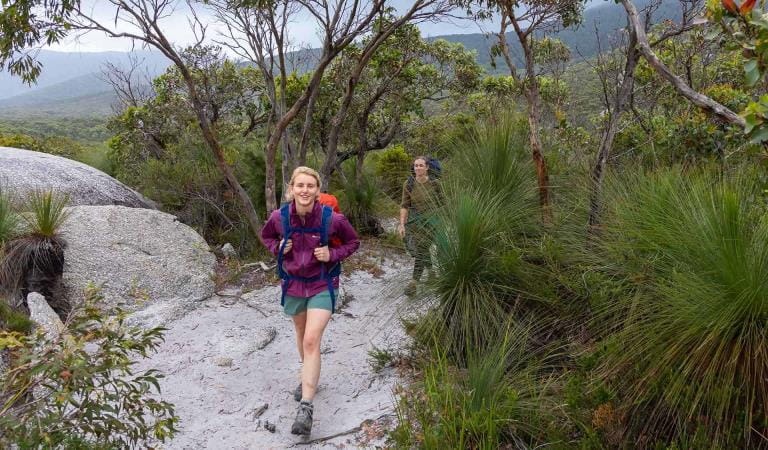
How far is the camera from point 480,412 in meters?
2.62

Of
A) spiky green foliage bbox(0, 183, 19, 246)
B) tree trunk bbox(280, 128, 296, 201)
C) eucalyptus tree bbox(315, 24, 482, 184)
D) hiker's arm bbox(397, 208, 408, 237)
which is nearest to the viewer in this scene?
hiker's arm bbox(397, 208, 408, 237)

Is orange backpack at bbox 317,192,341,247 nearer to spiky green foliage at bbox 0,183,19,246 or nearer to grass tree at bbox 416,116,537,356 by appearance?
grass tree at bbox 416,116,537,356

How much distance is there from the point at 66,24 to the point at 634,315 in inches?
263

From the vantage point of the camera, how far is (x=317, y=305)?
11.5 feet

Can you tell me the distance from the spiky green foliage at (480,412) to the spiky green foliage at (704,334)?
0.46 metres

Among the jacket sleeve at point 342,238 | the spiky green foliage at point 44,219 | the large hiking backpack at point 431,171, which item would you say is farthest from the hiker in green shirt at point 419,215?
the spiky green foliage at point 44,219

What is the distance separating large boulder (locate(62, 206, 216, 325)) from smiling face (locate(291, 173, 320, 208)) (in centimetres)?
293

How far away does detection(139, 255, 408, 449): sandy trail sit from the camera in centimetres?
355

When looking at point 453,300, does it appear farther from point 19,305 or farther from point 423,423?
point 19,305

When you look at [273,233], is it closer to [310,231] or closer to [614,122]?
[310,231]

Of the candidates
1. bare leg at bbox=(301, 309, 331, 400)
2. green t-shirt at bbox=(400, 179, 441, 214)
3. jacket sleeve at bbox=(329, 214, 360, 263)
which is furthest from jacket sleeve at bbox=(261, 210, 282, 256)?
green t-shirt at bbox=(400, 179, 441, 214)

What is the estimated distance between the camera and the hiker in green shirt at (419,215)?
420cm

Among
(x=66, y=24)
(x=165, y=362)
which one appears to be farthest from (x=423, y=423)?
(x=66, y=24)

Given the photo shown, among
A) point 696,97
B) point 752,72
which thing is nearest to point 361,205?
point 696,97
